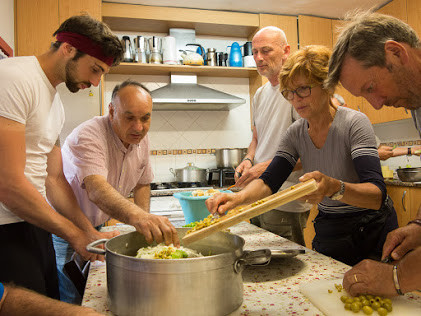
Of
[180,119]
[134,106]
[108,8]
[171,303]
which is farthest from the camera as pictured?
[180,119]

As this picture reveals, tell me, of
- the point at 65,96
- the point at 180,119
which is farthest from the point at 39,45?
the point at 180,119

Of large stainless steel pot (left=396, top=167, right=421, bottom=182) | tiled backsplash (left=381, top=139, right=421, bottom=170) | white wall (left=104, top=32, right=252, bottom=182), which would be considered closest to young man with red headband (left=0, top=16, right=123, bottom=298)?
white wall (left=104, top=32, right=252, bottom=182)

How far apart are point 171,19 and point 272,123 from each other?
7.16ft

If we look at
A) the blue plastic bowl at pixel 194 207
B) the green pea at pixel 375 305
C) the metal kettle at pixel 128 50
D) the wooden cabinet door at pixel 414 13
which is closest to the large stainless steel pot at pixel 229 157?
the metal kettle at pixel 128 50

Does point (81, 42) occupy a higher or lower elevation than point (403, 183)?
higher

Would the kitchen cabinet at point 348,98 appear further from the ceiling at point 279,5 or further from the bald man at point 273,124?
the bald man at point 273,124

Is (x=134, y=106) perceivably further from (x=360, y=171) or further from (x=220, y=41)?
(x=220, y=41)

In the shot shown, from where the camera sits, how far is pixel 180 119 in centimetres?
422

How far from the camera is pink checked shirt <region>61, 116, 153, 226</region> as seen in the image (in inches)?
61.0

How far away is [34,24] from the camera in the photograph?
3414mm

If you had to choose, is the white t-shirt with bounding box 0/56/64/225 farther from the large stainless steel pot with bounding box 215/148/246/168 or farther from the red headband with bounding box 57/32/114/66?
the large stainless steel pot with bounding box 215/148/246/168

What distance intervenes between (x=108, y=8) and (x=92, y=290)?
3420 millimetres

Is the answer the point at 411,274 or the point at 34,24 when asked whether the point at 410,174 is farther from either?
the point at 34,24

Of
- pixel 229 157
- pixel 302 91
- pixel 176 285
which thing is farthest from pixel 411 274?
pixel 229 157
